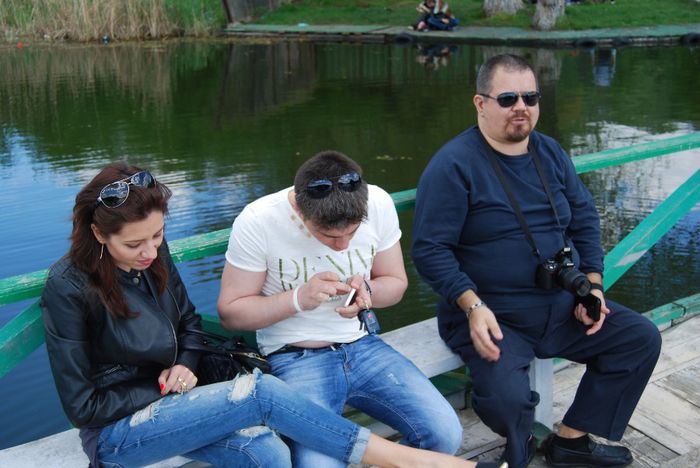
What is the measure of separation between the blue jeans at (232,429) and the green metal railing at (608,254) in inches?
12.5

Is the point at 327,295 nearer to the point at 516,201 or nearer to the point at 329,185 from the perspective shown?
the point at 329,185

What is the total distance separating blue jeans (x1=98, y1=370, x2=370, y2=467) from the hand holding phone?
832 millimetres

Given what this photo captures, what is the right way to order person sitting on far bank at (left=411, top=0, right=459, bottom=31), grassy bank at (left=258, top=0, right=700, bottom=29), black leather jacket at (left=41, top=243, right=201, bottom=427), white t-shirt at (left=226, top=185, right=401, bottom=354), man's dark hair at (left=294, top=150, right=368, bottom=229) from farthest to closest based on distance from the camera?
person sitting on far bank at (left=411, top=0, right=459, bottom=31) < grassy bank at (left=258, top=0, right=700, bottom=29) < white t-shirt at (left=226, top=185, right=401, bottom=354) < man's dark hair at (left=294, top=150, right=368, bottom=229) < black leather jacket at (left=41, top=243, right=201, bottom=427)

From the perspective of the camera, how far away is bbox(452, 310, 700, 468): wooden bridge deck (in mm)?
2543

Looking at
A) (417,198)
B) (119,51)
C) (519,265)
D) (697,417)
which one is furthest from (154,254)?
(119,51)

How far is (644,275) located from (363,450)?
3.79 m

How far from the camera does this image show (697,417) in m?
2.73

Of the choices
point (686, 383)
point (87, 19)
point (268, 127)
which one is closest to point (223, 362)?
point (686, 383)

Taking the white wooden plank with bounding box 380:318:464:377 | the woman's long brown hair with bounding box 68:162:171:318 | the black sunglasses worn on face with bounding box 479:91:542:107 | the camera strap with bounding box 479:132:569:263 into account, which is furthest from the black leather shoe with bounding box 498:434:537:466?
the woman's long brown hair with bounding box 68:162:171:318

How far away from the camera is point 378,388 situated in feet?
7.52

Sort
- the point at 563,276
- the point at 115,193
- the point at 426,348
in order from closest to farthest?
the point at 115,193, the point at 563,276, the point at 426,348

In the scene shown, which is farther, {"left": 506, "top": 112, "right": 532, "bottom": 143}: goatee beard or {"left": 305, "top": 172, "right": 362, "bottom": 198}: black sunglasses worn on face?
{"left": 506, "top": 112, "right": 532, "bottom": 143}: goatee beard

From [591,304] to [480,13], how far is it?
20021 millimetres

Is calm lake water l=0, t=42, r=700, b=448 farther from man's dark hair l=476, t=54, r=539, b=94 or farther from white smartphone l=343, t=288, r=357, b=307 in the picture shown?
man's dark hair l=476, t=54, r=539, b=94
